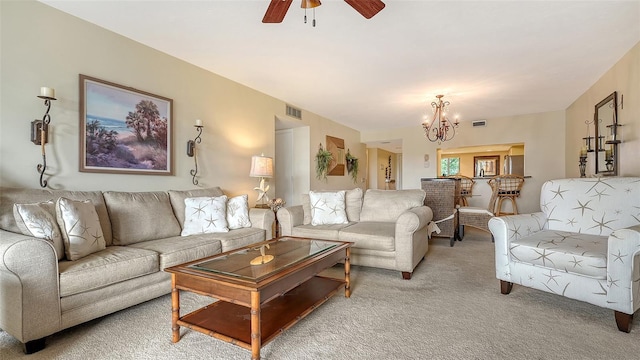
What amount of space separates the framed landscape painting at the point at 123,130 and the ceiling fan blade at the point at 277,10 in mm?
1733

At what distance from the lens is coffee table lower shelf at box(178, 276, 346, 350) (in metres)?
Result: 1.48

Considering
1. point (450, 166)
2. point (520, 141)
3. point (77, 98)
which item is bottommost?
point (450, 166)

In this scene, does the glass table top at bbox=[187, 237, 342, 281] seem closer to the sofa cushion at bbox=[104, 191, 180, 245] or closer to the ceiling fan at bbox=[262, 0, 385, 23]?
the sofa cushion at bbox=[104, 191, 180, 245]

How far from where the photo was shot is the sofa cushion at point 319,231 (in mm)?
2951

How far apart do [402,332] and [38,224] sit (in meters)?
2.32

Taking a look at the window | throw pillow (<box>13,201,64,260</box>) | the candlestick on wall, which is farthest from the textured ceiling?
the window

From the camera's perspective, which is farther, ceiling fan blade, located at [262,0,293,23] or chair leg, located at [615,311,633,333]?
ceiling fan blade, located at [262,0,293,23]

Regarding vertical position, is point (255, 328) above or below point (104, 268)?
below

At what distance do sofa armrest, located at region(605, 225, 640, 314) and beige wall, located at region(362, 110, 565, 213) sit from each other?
4.98m

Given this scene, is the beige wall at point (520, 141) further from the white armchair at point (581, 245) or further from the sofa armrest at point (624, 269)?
the sofa armrest at point (624, 269)

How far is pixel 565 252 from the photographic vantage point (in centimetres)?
194

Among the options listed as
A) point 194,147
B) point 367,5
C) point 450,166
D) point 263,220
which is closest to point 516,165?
point 450,166

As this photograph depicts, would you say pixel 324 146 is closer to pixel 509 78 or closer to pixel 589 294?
pixel 509 78

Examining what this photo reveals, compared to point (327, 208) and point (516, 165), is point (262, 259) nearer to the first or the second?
point (327, 208)
